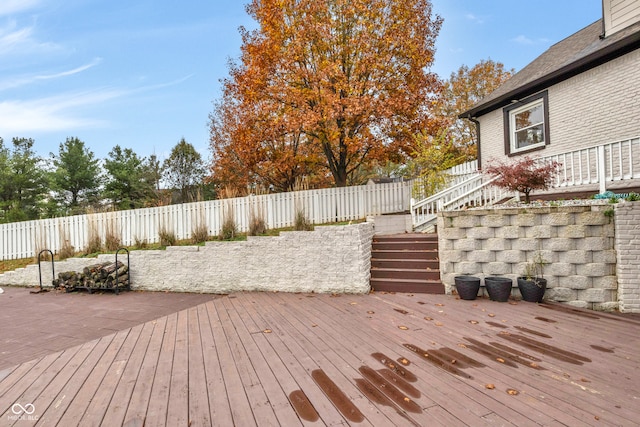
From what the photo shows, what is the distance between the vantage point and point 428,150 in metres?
8.03

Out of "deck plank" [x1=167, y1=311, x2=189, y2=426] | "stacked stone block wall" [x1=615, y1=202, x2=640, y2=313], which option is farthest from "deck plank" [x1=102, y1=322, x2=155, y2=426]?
"stacked stone block wall" [x1=615, y1=202, x2=640, y2=313]

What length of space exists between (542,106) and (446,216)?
A: 203 inches

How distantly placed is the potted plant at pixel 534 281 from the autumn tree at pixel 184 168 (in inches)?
733

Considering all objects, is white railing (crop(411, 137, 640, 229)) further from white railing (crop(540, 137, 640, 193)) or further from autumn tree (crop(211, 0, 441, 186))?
autumn tree (crop(211, 0, 441, 186))

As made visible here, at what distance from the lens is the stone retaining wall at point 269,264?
569 cm

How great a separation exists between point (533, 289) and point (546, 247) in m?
0.77

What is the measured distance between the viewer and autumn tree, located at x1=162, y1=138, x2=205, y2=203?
62.8ft

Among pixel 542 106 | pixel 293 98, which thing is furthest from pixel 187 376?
pixel 542 106

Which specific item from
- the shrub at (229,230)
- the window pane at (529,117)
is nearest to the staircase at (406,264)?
the shrub at (229,230)

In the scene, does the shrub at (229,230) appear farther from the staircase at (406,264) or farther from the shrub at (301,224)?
the staircase at (406,264)

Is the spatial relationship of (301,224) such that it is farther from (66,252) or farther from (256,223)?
(66,252)

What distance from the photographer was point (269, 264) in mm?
6141

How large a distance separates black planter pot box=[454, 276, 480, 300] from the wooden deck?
62 centimetres

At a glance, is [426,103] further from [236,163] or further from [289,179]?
→ [236,163]
